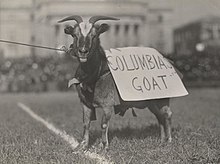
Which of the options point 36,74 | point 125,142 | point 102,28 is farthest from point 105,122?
point 36,74

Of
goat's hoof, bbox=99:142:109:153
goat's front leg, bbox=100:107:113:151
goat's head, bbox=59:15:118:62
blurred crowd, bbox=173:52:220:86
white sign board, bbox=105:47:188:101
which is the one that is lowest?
blurred crowd, bbox=173:52:220:86

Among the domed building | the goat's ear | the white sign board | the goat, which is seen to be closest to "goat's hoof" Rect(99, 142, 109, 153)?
the goat

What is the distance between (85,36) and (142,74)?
134 centimetres

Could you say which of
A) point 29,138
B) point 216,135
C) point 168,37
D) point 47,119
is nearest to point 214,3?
point 216,135

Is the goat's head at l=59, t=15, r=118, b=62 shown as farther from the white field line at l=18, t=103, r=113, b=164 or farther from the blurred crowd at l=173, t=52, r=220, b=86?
the blurred crowd at l=173, t=52, r=220, b=86

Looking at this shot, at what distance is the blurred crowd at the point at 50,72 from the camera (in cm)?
2908

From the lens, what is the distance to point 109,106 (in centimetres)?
702

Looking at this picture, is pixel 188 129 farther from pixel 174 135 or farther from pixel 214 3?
pixel 214 3

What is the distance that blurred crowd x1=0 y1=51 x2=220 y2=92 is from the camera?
29.1 m

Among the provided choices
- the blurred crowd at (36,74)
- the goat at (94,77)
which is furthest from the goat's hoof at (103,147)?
the blurred crowd at (36,74)

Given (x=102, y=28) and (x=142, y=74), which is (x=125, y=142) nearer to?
(x=142, y=74)

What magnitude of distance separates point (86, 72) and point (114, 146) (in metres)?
0.99

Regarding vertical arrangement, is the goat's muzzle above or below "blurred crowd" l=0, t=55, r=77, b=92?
above

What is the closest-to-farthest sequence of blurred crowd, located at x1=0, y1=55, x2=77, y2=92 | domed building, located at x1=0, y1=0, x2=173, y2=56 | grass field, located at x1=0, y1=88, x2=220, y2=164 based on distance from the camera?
1. grass field, located at x1=0, y1=88, x2=220, y2=164
2. domed building, located at x1=0, y1=0, x2=173, y2=56
3. blurred crowd, located at x1=0, y1=55, x2=77, y2=92
